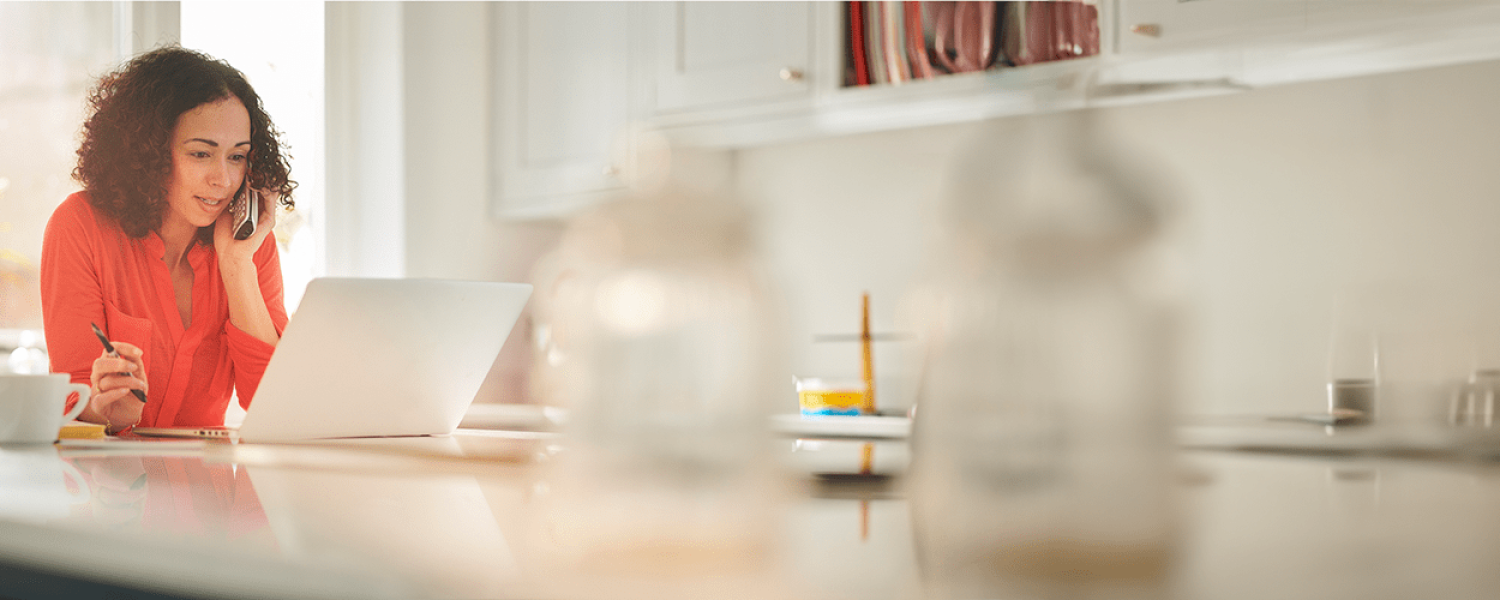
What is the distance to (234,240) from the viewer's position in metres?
1.90

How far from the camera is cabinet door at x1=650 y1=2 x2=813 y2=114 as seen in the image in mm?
2637

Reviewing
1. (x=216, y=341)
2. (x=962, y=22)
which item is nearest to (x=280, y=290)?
(x=216, y=341)

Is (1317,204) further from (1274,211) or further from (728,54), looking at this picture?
(728,54)

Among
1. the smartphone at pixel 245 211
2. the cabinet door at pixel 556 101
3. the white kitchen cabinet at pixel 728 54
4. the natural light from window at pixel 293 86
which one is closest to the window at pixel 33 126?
the natural light from window at pixel 293 86

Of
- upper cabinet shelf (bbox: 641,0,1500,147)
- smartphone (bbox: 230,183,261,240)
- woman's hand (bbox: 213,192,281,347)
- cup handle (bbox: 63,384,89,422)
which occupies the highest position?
upper cabinet shelf (bbox: 641,0,1500,147)

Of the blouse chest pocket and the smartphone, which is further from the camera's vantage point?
the smartphone

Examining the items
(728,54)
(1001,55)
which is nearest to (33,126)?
(728,54)

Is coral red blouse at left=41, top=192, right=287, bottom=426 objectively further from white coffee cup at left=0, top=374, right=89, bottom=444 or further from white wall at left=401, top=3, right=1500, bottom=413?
white wall at left=401, top=3, right=1500, bottom=413

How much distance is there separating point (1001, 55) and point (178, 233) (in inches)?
64.7

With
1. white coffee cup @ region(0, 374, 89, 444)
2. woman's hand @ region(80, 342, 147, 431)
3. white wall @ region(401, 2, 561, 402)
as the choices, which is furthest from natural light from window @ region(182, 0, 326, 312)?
white coffee cup @ region(0, 374, 89, 444)

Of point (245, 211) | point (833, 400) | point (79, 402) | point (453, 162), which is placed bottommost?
point (833, 400)

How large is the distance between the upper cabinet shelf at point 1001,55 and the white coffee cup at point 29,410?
1.04 m

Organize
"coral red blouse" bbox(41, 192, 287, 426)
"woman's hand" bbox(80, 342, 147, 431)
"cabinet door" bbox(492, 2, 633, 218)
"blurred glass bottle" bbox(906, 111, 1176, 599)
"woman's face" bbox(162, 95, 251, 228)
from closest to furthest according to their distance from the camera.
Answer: "blurred glass bottle" bbox(906, 111, 1176, 599) → "woman's hand" bbox(80, 342, 147, 431) → "coral red blouse" bbox(41, 192, 287, 426) → "woman's face" bbox(162, 95, 251, 228) → "cabinet door" bbox(492, 2, 633, 218)

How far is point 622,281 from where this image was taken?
0.35 m
